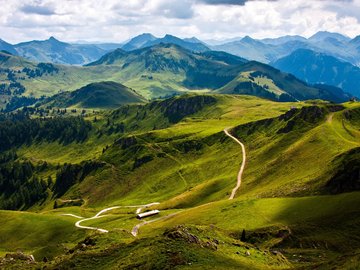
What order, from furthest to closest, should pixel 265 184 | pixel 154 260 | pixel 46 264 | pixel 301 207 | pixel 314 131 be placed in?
pixel 314 131 → pixel 265 184 → pixel 301 207 → pixel 46 264 → pixel 154 260

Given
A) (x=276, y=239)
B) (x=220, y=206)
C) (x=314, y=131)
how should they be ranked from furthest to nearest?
(x=314, y=131), (x=220, y=206), (x=276, y=239)

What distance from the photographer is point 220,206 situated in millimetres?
127875

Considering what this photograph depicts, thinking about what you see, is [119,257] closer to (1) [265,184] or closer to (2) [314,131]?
(1) [265,184]

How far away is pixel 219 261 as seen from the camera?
65750mm

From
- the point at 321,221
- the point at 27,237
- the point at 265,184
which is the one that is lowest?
the point at 27,237

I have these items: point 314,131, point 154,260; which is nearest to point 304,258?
point 154,260

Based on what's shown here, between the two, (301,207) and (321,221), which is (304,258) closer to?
(321,221)

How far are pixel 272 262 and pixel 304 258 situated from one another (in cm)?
1056

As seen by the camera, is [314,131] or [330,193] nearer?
[330,193]

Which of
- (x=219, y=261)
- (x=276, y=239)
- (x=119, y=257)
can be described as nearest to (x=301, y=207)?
(x=276, y=239)

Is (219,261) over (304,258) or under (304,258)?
over

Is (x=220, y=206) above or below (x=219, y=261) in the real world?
below

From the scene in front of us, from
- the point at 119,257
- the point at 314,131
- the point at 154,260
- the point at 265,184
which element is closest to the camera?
the point at 154,260

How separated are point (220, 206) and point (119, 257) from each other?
199ft
